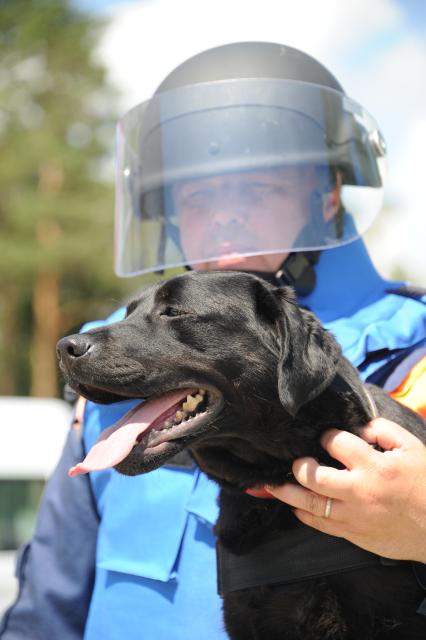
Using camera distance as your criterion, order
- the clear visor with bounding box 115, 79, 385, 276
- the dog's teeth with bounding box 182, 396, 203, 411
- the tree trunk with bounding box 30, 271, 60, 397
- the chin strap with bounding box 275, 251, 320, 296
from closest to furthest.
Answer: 1. the dog's teeth with bounding box 182, 396, 203, 411
2. the chin strap with bounding box 275, 251, 320, 296
3. the clear visor with bounding box 115, 79, 385, 276
4. the tree trunk with bounding box 30, 271, 60, 397

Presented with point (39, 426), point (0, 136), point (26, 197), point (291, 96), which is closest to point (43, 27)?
point (0, 136)

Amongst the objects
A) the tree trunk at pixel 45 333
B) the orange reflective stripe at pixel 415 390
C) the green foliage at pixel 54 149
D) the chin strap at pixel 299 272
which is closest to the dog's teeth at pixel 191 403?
the orange reflective stripe at pixel 415 390

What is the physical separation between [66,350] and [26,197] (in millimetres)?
24292

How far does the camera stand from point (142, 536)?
8.88ft

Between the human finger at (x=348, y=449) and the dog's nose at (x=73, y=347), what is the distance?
722 millimetres

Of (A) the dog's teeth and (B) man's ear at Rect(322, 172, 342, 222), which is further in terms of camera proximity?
(B) man's ear at Rect(322, 172, 342, 222)

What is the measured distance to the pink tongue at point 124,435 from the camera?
2.21 meters

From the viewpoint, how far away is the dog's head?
227cm

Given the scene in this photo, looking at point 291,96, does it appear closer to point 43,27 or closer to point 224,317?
point 224,317

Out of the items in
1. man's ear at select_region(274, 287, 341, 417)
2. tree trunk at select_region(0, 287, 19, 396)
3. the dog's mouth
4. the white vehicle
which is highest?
man's ear at select_region(274, 287, 341, 417)

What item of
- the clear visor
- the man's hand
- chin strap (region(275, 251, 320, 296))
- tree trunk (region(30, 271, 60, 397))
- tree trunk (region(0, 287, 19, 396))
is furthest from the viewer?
tree trunk (region(0, 287, 19, 396))

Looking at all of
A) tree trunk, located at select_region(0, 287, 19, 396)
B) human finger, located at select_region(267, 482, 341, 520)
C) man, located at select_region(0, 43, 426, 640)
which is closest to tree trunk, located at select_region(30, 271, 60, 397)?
tree trunk, located at select_region(0, 287, 19, 396)

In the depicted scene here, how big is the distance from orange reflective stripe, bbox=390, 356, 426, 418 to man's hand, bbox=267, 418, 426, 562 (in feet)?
1.28

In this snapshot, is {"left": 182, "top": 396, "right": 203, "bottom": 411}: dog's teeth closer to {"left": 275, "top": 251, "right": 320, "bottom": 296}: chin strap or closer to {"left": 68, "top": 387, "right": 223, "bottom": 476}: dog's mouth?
{"left": 68, "top": 387, "right": 223, "bottom": 476}: dog's mouth
